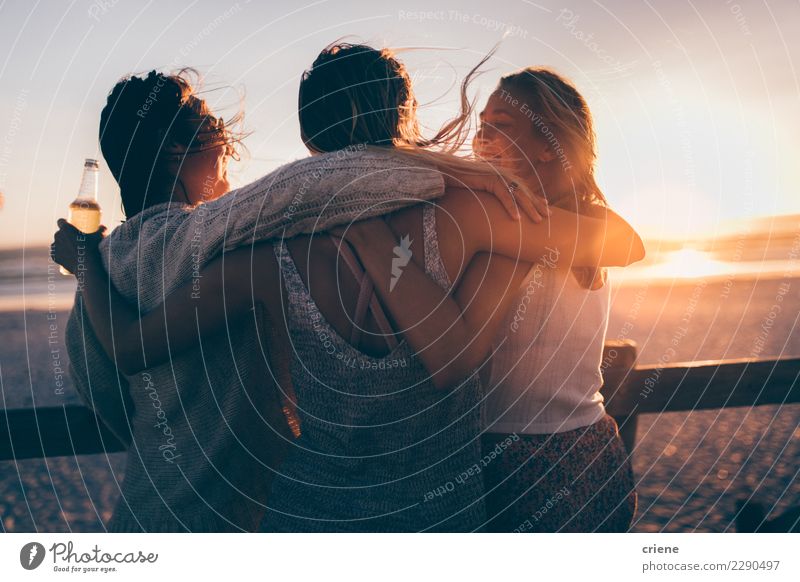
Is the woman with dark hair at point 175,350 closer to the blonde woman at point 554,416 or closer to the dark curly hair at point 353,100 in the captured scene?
the dark curly hair at point 353,100

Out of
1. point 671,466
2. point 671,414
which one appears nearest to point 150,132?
point 671,466

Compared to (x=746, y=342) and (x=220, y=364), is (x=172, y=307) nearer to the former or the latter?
(x=220, y=364)

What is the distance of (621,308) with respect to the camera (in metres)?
10.1

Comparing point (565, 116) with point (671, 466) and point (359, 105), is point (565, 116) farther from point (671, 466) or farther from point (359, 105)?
point (671, 466)

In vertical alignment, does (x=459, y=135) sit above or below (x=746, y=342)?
above

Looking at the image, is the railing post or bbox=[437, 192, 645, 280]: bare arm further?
the railing post

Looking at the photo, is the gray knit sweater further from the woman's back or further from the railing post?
the railing post

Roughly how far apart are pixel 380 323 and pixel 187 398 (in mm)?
580

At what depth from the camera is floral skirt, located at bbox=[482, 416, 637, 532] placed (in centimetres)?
156

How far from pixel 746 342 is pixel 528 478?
25.5 feet

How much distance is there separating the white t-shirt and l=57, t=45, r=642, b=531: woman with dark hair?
0.32 feet

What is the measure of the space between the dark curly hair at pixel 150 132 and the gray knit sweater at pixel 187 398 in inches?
4.5

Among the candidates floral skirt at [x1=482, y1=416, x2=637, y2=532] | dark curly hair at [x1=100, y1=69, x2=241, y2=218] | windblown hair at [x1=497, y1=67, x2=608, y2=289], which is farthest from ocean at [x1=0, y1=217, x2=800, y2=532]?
dark curly hair at [x1=100, y1=69, x2=241, y2=218]

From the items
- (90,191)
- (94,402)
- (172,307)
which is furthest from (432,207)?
(90,191)
